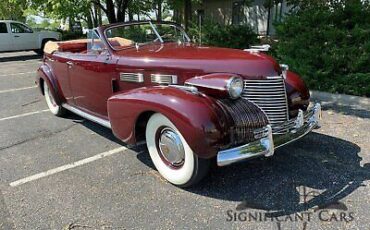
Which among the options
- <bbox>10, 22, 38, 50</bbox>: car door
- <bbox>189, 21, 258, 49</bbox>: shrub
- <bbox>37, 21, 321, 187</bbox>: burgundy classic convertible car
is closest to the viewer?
<bbox>37, 21, 321, 187</bbox>: burgundy classic convertible car

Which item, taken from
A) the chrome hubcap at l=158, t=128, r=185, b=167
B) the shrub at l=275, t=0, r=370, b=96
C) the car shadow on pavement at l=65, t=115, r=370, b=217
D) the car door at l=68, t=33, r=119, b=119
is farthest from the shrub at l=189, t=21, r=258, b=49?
the chrome hubcap at l=158, t=128, r=185, b=167

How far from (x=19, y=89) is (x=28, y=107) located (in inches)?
86.1

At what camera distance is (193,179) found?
3.37 metres

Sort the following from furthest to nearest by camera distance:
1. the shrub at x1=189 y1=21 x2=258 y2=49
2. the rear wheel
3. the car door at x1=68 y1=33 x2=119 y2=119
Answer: the shrub at x1=189 y1=21 x2=258 y2=49 < the rear wheel < the car door at x1=68 y1=33 x2=119 y2=119

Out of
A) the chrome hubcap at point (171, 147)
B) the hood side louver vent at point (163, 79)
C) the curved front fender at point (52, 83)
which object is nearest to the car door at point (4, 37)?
the curved front fender at point (52, 83)

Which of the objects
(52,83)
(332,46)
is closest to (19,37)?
(52,83)

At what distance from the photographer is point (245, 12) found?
64.2 feet

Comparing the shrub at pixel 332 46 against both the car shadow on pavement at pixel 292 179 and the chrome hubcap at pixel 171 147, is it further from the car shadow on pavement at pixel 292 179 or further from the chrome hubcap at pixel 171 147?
the chrome hubcap at pixel 171 147

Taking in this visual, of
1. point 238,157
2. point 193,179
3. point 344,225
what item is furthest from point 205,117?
point 344,225

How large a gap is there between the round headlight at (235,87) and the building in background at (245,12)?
1413cm

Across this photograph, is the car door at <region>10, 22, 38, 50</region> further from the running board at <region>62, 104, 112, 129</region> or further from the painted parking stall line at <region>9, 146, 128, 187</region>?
the painted parking stall line at <region>9, 146, 128, 187</region>

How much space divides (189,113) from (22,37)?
1576cm

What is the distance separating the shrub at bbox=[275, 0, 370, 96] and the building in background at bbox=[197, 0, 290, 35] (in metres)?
9.38

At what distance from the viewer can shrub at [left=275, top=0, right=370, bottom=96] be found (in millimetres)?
6617
